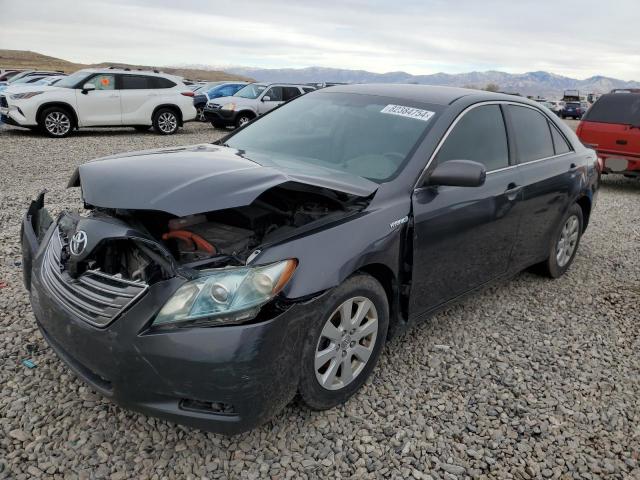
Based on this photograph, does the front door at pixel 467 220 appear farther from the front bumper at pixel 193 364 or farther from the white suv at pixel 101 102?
the white suv at pixel 101 102

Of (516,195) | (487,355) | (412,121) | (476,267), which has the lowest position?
(487,355)

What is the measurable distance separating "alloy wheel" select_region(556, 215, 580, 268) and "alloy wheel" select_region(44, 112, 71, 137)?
40.5ft

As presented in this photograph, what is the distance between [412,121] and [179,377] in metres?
2.19

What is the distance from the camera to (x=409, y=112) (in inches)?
138

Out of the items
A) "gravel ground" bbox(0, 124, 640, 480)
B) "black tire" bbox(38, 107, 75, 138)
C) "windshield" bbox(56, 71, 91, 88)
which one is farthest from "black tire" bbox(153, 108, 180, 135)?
"gravel ground" bbox(0, 124, 640, 480)

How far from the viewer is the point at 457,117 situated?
11.4ft

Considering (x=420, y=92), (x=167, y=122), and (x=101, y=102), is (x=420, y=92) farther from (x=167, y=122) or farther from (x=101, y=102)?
(x=167, y=122)

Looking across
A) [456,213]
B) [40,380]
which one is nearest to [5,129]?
[40,380]

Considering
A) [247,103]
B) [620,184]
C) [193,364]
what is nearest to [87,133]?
[247,103]

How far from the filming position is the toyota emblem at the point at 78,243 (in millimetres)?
2471

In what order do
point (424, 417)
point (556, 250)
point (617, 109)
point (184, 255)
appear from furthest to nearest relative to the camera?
point (617, 109) → point (556, 250) → point (424, 417) → point (184, 255)

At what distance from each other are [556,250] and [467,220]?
185 centimetres

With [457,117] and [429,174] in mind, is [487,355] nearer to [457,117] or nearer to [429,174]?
[429,174]

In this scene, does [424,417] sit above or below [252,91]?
below
